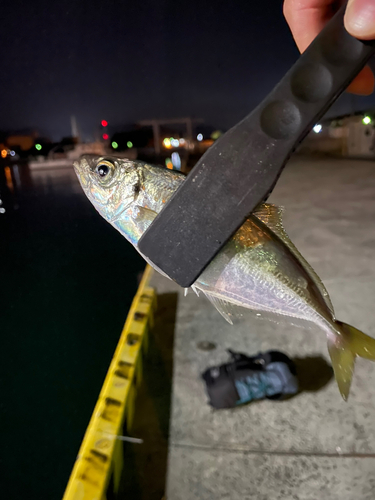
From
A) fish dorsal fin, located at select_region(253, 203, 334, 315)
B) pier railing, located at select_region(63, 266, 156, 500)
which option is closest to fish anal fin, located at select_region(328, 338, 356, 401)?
fish dorsal fin, located at select_region(253, 203, 334, 315)

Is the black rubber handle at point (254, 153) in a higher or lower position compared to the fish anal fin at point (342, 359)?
higher

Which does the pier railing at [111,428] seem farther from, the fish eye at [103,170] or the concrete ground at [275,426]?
the fish eye at [103,170]

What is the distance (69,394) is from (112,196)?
527 cm

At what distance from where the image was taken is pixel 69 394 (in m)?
5.54

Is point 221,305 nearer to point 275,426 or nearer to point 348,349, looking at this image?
point 348,349

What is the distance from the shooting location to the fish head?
129 centimetres

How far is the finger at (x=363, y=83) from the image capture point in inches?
63.3

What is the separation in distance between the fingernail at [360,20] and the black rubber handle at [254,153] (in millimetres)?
13

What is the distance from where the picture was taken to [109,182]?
1373mm

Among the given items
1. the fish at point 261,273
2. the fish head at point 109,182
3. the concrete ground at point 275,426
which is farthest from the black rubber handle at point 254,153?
the concrete ground at point 275,426

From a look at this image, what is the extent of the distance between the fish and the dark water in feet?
14.4

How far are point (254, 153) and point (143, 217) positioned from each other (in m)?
0.53

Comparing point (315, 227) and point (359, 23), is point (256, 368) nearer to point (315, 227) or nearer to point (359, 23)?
point (359, 23)

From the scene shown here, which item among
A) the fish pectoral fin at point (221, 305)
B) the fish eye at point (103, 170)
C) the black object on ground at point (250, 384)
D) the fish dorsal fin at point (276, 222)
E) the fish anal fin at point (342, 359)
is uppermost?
the fish eye at point (103, 170)
